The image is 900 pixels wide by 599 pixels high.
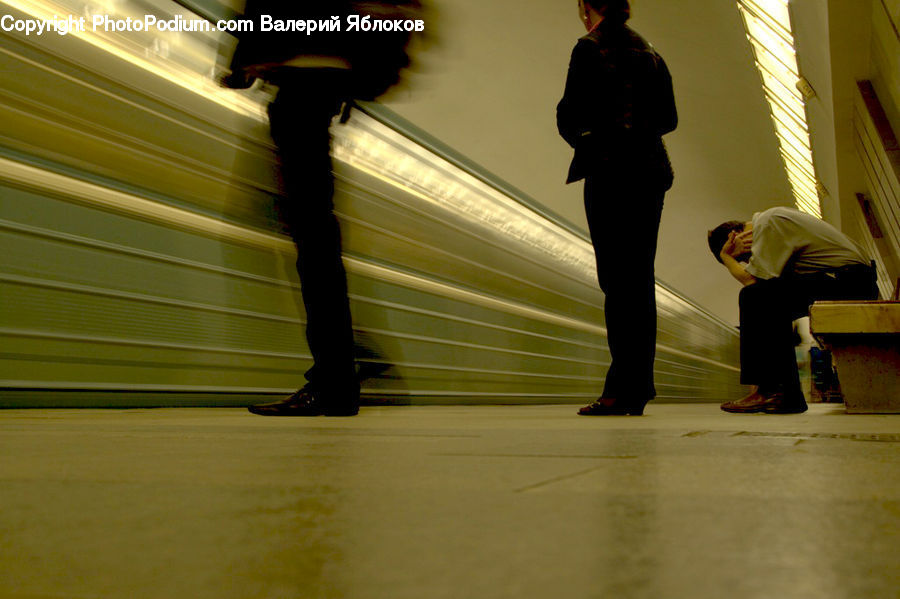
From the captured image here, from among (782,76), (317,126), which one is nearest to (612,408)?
(317,126)

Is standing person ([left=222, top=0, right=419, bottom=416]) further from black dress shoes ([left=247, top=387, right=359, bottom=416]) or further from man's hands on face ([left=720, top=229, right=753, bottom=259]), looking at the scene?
man's hands on face ([left=720, top=229, right=753, bottom=259])

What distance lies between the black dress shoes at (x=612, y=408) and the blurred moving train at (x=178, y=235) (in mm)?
1283

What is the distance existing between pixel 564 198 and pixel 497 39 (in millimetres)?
4827

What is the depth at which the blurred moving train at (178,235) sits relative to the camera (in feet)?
8.09

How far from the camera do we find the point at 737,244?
384cm

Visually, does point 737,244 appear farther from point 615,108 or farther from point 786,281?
point 615,108

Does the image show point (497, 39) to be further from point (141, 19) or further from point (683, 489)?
point (683, 489)

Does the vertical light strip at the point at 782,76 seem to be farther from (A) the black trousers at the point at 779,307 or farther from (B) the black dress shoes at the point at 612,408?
(B) the black dress shoes at the point at 612,408

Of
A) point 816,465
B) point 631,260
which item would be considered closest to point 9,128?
point 631,260

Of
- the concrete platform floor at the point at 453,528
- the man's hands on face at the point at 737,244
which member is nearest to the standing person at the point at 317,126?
the concrete platform floor at the point at 453,528

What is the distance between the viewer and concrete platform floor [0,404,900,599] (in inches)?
12.1

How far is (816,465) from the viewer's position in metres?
0.73

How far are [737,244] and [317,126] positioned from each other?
234cm

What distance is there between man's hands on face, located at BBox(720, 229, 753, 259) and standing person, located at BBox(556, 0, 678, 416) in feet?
3.87
